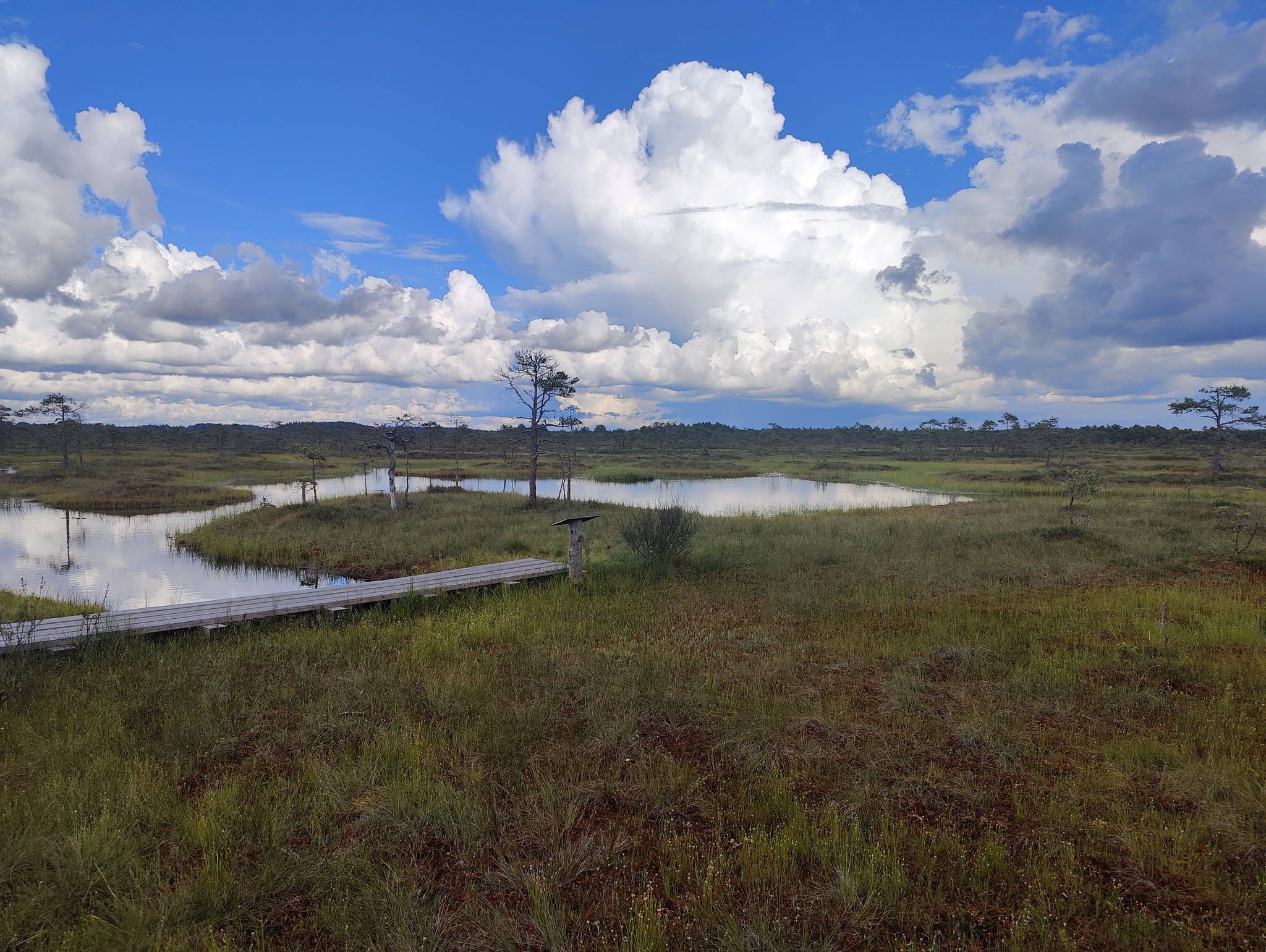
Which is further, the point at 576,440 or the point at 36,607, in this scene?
the point at 576,440

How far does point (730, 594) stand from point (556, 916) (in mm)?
8257

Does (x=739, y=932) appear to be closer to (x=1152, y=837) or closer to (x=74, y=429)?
(x=1152, y=837)

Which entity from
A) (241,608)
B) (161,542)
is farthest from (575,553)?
(161,542)

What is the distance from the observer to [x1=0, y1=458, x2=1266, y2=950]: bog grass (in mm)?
3367

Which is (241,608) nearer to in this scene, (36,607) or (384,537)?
(36,607)

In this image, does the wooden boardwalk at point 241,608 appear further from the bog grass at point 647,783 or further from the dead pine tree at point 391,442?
the dead pine tree at point 391,442

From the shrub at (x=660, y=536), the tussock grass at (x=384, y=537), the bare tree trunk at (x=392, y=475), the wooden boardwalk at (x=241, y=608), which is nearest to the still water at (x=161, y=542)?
the tussock grass at (x=384, y=537)

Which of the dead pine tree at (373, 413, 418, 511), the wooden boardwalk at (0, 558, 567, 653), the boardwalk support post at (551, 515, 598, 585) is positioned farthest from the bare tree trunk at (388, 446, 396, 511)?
the boardwalk support post at (551, 515, 598, 585)

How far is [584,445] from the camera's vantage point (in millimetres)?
112125

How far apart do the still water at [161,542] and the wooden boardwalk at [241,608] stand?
4191mm

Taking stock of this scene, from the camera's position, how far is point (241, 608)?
371 inches

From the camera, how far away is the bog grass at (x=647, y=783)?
11.0ft

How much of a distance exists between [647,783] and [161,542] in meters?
24.9

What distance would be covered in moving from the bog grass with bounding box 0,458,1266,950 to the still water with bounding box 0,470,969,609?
8490mm
